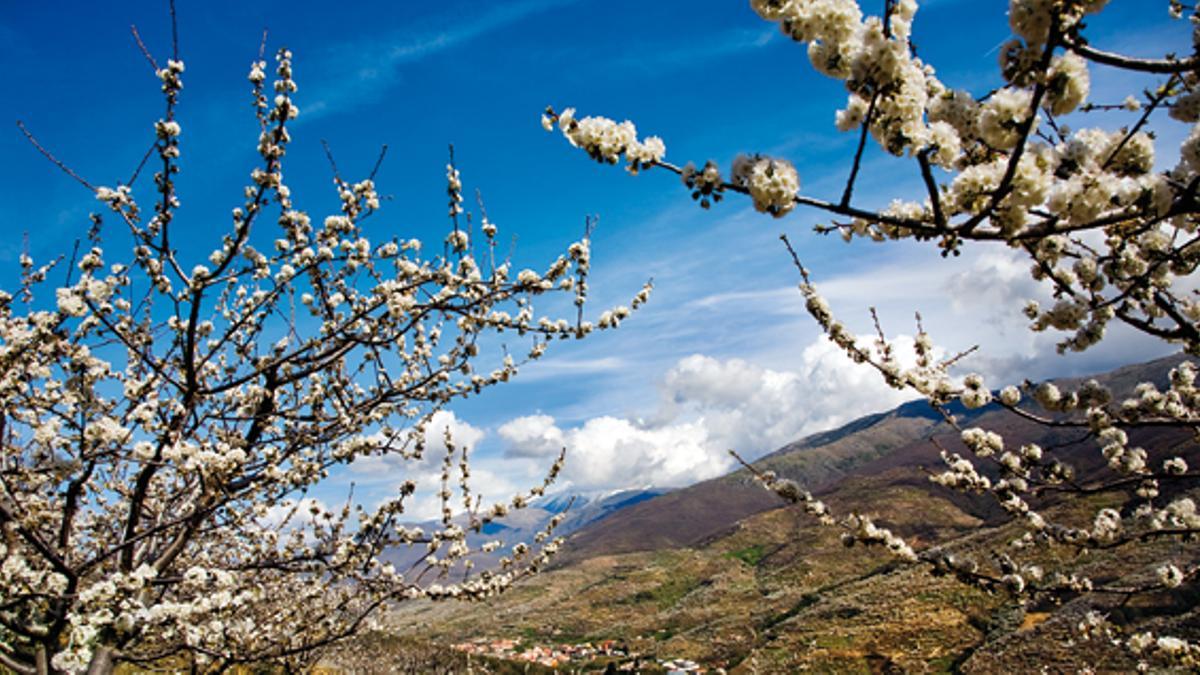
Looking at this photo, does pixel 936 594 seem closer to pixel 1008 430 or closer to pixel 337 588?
pixel 337 588

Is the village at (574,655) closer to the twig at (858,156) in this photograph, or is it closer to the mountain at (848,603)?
the mountain at (848,603)

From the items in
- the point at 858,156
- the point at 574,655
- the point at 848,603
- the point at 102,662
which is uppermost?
the point at 858,156

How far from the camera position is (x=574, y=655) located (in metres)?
70.6

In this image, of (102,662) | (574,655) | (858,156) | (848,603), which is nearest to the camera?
(858,156)

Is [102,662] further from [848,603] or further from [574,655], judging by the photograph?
[574,655]

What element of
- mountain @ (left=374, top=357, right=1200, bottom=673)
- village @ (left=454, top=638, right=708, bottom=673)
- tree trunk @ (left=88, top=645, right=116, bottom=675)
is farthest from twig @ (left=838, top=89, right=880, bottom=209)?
village @ (left=454, top=638, right=708, bottom=673)

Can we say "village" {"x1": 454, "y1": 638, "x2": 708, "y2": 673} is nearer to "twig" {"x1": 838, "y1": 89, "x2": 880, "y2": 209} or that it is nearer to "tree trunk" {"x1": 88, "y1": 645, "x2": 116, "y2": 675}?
"tree trunk" {"x1": 88, "y1": 645, "x2": 116, "y2": 675}

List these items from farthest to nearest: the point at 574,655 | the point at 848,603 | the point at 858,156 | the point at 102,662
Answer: the point at 574,655
the point at 848,603
the point at 102,662
the point at 858,156

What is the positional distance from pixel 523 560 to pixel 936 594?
5896 cm

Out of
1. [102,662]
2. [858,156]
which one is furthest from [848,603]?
[858,156]

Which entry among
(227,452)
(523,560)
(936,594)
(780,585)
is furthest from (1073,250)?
(780,585)

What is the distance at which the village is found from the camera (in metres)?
47.8

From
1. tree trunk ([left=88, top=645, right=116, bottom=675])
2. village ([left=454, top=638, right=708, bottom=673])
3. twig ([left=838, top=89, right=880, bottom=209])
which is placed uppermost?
twig ([left=838, top=89, right=880, bottom=209])

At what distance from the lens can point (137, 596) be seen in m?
5.18
